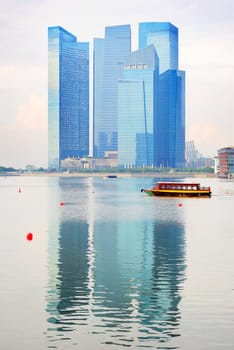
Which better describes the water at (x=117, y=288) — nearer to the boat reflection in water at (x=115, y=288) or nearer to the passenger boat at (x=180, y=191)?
the boat reflection in water at (x=115, y=288)

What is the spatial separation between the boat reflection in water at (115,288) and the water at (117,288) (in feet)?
0.17

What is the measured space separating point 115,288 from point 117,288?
0.13 m

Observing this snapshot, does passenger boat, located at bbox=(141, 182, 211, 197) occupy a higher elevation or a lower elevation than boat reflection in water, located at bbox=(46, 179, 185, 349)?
higher

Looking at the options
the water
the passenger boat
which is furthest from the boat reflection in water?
the passenger boat

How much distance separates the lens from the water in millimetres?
28156

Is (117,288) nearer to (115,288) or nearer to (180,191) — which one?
(115,288)

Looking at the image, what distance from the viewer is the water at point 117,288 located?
28156 millimetres

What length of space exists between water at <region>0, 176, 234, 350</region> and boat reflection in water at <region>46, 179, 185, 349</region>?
53 mm

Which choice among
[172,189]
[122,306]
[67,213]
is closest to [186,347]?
[122,306]

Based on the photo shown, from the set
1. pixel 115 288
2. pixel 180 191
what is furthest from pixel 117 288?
A: pixel 180 191

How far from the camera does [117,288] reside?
127 feet

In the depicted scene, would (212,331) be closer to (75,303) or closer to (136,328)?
(136,328)

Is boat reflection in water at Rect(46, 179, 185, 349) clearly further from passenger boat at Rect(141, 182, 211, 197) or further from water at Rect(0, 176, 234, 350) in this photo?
passenger boat at Rect(141, 182, 211, 197)

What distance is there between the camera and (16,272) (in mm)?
44500
